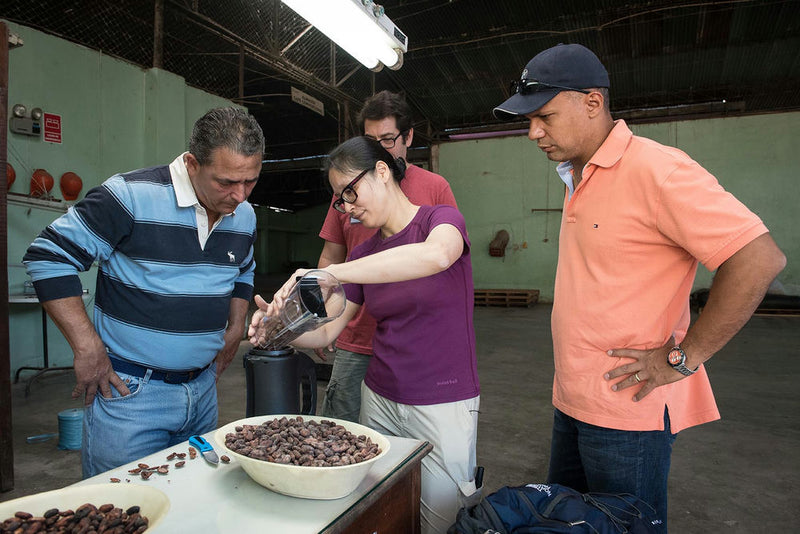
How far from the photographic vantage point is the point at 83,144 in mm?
Result: 4883

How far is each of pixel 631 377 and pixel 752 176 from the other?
9434 millimetres

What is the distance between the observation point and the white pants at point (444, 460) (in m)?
1.44

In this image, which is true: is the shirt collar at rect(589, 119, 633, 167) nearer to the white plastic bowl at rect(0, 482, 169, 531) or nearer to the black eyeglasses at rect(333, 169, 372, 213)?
the black eyeglasses at rect(333, 169, 372, 213)

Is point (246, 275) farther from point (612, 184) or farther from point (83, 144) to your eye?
point (83, 144)

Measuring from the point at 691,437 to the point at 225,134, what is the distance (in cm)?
348

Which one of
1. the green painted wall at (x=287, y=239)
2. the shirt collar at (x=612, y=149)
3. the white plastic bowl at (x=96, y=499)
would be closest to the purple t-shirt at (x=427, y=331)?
the shirt collar at (x=612, y=149)

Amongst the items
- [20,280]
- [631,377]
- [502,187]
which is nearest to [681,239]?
[631,377]

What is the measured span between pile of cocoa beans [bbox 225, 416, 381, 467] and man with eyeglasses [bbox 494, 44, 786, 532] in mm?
604

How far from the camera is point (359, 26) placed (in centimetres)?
303

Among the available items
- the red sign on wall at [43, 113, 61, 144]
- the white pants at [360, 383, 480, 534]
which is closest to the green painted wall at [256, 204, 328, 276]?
the red sign on wall at [43, 113, 61, 144]

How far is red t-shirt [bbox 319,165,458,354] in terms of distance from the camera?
1990mm

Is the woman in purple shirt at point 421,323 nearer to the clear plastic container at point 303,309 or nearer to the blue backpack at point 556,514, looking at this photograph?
the clear plastic container at point 303,309

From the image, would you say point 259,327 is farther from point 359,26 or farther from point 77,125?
point 77,125

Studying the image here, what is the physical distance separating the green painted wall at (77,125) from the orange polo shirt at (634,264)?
15.6 ft
